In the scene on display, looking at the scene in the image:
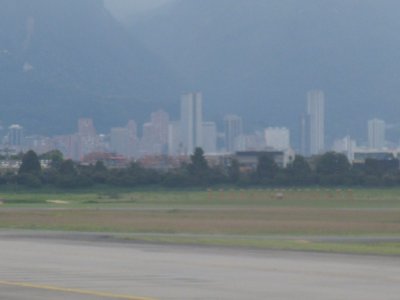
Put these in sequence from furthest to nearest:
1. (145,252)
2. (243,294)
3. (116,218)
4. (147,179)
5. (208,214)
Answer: (147,179) < (208,214) < (116,218) < (145,252) < (243,294)

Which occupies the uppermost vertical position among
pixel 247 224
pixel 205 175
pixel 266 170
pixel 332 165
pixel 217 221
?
pixel 332 165

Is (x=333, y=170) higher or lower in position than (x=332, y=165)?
lower

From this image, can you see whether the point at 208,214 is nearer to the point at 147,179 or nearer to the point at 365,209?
the point at 365,209

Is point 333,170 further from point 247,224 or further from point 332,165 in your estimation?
point 247,224

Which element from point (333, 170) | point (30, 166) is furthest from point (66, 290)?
point (333, 170)

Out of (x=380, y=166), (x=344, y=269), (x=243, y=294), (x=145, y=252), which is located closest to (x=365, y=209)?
(x=145, y=252)

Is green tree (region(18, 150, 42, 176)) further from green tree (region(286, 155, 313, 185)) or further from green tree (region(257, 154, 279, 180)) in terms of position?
green tree (region(286, 155, 313, 185))

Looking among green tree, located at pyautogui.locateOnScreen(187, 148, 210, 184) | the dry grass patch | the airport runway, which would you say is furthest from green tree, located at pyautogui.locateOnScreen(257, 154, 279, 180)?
the airport runway
